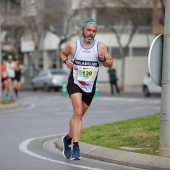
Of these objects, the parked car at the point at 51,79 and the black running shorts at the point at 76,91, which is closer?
the black running shorts at the point at 76,91

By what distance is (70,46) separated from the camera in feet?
32.2

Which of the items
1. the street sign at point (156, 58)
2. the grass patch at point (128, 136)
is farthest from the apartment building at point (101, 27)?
the street sign at point (156, 58)

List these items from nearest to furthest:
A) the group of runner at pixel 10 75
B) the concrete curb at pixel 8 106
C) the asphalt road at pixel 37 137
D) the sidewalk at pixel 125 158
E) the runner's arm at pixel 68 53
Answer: the sidewalk at pixel 125 158, the asphalt road at pixel 37 137, the runner's arm at pixel 68 53, the concrete curb at pixel 8 106, the group of runner at pixel 10 75

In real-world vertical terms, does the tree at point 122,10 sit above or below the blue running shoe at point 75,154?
above

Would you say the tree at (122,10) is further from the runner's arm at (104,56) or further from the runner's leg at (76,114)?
the runner's leg at (76,114)

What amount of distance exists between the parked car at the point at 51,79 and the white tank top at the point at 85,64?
3039cm

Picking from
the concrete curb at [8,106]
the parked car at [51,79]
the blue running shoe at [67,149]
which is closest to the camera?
the blue running shoe at [67,149]

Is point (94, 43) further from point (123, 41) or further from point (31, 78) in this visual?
point (123, 41)

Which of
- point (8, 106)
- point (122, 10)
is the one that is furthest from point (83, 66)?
point (122, 10)

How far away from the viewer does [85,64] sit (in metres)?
9.70

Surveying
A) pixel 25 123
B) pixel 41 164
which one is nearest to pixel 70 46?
pixel 41 164

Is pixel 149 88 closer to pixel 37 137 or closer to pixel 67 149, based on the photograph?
pixel 37 137

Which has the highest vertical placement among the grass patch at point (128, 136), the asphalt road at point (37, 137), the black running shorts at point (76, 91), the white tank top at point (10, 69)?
the black running shorts at point (76, 91)

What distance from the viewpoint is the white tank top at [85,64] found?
9703mm
